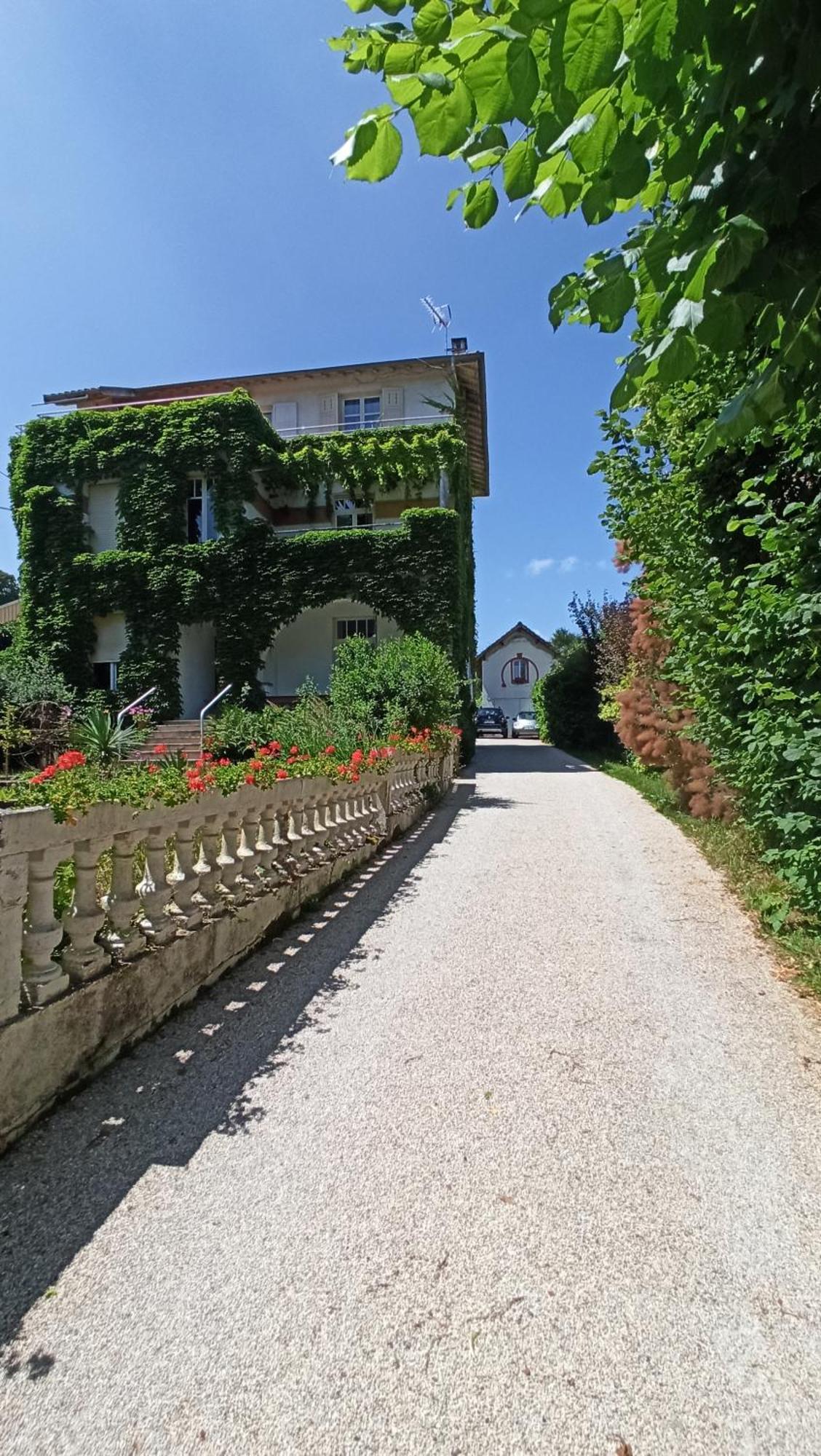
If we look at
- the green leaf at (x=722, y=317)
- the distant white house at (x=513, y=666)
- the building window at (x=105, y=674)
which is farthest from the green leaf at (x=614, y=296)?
the distant white house at (x=513, y=666)

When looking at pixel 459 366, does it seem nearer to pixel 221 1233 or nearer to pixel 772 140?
pixel 772 140

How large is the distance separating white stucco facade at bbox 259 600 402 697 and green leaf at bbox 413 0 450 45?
1892 cm

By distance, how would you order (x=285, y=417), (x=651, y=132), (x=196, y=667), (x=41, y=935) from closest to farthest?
(x=651, y=132) → (x=41, y=935) → (x=196, y=667) → (x=285, y=417)

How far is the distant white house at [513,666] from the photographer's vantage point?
180 ft

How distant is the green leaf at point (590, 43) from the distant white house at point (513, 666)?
175ft

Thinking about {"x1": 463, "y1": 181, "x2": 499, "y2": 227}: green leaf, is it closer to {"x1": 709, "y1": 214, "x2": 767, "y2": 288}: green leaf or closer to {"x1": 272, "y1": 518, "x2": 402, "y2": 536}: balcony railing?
{"x1": 709, "y1": 214, "x2": 767, "y2": 288}: green leaf

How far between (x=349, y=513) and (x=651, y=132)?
1962 centimetres

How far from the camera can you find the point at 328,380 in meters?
20.9

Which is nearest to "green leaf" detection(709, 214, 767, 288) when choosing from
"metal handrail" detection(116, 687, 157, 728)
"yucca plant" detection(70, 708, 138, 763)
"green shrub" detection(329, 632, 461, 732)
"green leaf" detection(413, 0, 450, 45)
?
"green leaf" detection(413, 0, 450, 45)

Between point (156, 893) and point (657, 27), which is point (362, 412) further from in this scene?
point (657, 27)

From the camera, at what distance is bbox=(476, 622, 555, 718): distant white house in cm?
5478

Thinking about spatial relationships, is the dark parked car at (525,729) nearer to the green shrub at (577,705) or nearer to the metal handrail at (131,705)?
the green shrub at (577,705)

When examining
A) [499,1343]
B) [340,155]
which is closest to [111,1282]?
[499,1343]

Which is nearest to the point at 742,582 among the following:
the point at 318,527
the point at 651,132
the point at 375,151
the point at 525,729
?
the point at 651,132
